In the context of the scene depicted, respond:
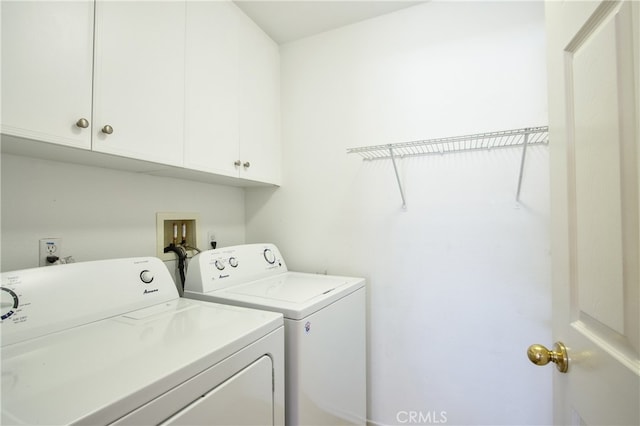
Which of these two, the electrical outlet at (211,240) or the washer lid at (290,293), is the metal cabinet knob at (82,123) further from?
the electrical outlet at (211,240)

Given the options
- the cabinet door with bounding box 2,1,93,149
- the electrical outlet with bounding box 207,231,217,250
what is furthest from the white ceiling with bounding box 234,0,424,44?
the electrical outlet with bounding box 207,231,217,250

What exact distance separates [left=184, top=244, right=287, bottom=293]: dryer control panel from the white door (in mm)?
1320

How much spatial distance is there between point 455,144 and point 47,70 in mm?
1721

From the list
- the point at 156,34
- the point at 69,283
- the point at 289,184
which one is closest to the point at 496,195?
the point at 289,184

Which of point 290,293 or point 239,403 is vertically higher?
point 290,293

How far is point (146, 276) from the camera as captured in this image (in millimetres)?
1208

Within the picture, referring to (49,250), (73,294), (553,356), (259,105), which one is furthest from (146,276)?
(553,356)

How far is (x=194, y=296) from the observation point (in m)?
1.36

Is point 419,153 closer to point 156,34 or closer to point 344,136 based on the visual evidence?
point 344,136

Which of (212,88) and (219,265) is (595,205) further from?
(212,88)

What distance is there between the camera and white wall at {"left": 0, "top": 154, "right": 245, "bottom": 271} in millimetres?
1043

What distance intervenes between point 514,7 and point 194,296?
2160mm

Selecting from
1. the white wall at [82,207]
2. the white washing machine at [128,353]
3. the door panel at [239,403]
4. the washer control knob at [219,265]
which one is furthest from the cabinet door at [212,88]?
the door panel at [239,403]

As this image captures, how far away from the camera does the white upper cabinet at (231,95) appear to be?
136 centimetres
